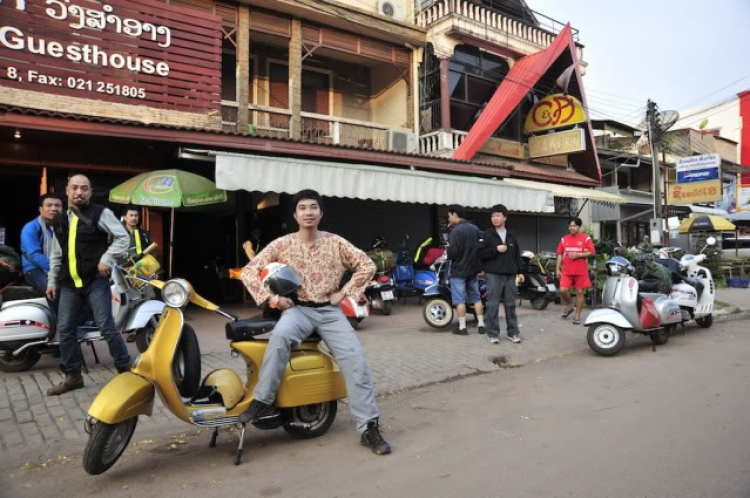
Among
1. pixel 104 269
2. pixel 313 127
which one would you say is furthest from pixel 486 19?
pixel 104 269

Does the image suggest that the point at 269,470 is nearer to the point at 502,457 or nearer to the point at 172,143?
the point at 502,457

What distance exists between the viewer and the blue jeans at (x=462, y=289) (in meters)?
7.27

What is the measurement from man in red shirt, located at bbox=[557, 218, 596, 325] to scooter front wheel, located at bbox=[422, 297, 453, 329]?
2.09 meters

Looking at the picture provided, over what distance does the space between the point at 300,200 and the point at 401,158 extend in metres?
7.88

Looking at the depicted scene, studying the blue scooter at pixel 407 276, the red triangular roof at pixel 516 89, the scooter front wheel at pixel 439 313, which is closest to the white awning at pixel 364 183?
the blue scooter at pixel 407 276

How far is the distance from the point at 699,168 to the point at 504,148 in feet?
23.6

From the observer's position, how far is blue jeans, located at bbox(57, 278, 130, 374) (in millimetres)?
4426

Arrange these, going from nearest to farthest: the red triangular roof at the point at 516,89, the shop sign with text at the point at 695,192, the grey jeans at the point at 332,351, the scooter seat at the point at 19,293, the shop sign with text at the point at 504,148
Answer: the grey jeans at the point at 332,351
the scooter seat at the point at 19,293
the red triangular roof at the point at 516,89
the shop sign with text at the point at 504,148
the shop sign with text at the point at 695,192

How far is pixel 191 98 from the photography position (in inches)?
392

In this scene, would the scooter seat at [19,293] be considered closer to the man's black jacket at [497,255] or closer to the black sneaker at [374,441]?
the black sneaker at [374,441]

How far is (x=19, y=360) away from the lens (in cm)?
525

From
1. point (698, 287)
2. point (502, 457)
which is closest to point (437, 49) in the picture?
point (698, 287)

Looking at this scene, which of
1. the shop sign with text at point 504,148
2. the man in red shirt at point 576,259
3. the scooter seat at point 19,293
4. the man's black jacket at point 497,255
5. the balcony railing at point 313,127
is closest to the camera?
the scooter seat at point 19,293

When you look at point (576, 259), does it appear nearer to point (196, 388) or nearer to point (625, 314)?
point (625, 314)
